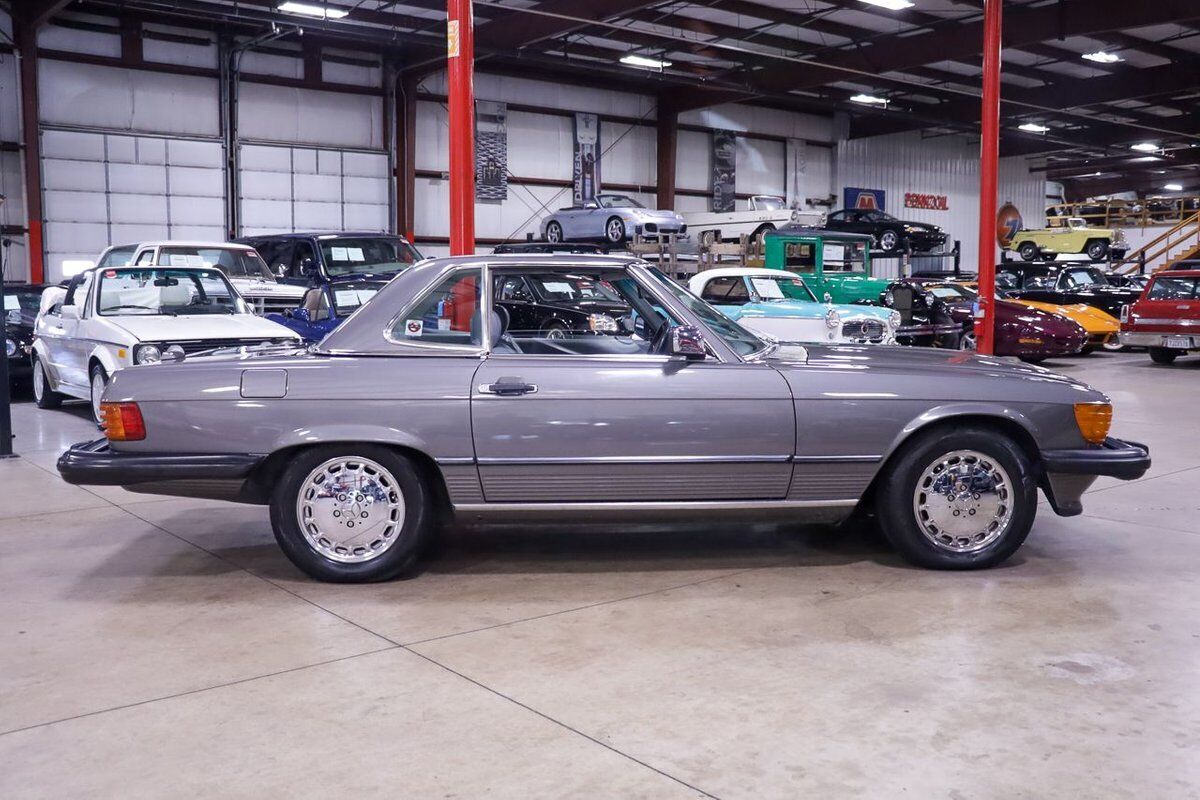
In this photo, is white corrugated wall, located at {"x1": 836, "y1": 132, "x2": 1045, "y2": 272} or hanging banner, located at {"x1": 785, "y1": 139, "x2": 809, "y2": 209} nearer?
hanging banner, located at {"x1": 785, "y1": 139, "x2": 809, "y2": 209}

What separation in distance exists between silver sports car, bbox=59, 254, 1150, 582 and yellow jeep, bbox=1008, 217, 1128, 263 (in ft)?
86.7

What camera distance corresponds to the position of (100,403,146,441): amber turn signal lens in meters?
4.48

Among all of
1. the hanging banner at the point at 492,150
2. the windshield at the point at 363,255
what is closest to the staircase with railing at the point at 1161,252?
the hanging banner at the point at 492,150

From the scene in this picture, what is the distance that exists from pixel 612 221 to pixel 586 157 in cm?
639

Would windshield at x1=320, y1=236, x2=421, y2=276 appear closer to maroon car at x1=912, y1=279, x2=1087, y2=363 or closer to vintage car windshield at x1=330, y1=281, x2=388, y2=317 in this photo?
vintage car windshield at x1=330, y1=281, x2=388, y2=317

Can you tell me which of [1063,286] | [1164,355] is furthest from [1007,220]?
[1164,355]

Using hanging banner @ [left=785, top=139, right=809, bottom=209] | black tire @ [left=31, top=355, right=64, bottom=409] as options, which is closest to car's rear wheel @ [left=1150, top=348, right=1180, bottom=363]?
hanging banner @ [left=785, top=139, right=809, bottom=209]

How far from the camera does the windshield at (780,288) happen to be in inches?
517

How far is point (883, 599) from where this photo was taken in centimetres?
435

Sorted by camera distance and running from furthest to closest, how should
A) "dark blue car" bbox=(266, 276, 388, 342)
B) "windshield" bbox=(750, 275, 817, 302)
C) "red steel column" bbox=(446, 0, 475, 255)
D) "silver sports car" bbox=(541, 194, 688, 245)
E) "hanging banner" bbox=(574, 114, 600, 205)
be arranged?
"hanging banner" bbox=(574, 114, 600, 205) → "silver sports car" bbox=(541, 194, 688, 245) → "windshield" bbox=(750, 275, 817, 302) → "dark blue car" bbox=(266, 276, 388, 342) → "red steel column" bbox=(446, 0, 475, 255)

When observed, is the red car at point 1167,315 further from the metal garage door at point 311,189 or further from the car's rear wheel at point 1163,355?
the metal garage door at point 311,189

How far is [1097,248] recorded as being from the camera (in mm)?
28828

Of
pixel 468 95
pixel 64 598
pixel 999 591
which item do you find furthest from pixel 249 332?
pixel 999 591

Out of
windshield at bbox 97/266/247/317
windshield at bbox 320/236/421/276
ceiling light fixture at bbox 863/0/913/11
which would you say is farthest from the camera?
ceiling light fixture at bbox 863/0/913/11
